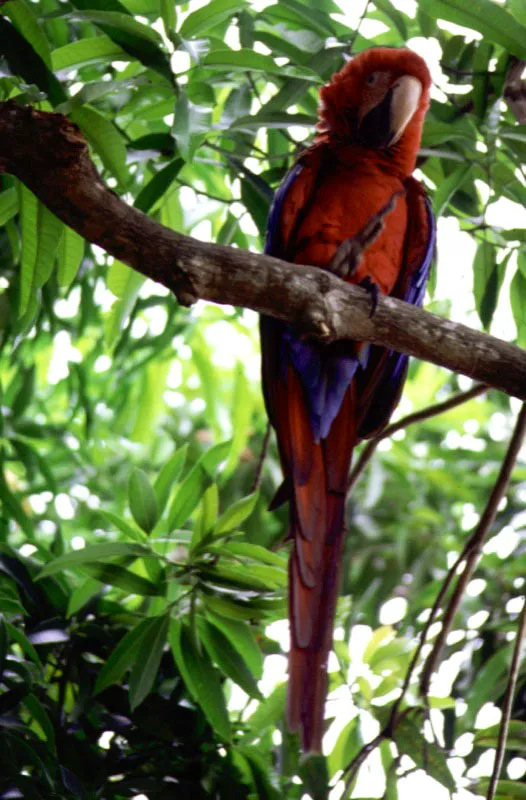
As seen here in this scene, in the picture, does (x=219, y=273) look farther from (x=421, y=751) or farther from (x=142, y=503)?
(x=421, y=751)

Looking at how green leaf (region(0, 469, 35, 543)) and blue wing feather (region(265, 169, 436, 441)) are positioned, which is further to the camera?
green leaf (region(0, 469, 35, 543))

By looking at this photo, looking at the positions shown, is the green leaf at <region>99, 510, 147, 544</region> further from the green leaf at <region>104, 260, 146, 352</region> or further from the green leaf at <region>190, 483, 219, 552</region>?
the green leaf at <region>104, 260, 146, 352</region>

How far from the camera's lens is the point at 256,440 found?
251 cm

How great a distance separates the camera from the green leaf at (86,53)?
1154 millimetres

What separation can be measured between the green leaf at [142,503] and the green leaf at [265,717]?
1.02ft

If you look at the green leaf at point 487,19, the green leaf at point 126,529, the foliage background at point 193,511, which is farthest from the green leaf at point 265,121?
the green leaf at point 126,529

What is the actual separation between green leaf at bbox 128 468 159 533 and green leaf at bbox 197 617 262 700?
0.16 m

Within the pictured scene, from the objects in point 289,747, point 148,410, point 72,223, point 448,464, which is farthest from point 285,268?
point 448,464

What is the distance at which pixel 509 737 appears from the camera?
140 cm

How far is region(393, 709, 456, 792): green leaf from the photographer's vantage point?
4.23ft

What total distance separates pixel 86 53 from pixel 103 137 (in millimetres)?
124

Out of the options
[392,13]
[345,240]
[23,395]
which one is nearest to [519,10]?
[392,13]

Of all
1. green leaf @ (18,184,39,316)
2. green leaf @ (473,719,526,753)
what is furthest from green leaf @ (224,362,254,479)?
green leaf @ (18,184,39,316)

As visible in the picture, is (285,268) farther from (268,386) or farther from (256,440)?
(256,440)
